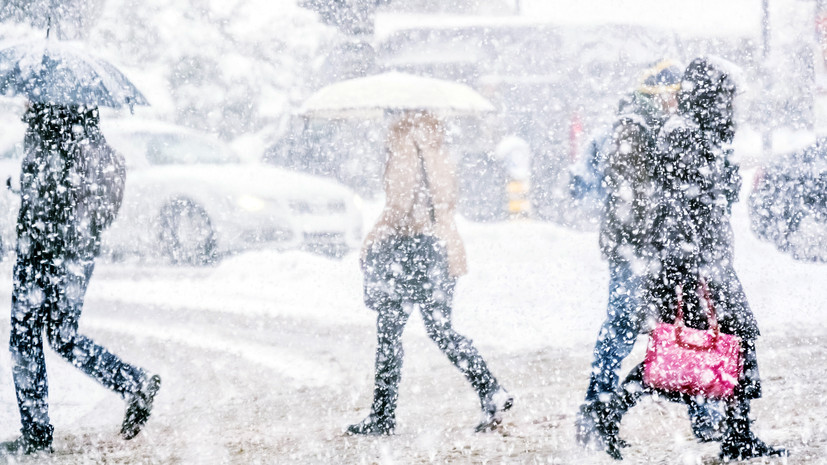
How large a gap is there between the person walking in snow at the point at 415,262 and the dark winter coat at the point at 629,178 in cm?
67

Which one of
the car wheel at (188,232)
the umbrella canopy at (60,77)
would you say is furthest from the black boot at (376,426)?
the car wheel at (188,232)

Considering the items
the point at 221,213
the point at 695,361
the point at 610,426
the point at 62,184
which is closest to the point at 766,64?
the point at 221,213

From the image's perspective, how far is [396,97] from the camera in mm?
4910

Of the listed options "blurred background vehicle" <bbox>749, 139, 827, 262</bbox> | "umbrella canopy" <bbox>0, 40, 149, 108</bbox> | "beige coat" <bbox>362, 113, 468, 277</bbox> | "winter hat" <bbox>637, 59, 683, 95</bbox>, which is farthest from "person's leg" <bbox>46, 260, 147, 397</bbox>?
"blurred background vehicle" <bbox>749, 139, 827, 262</bbox>

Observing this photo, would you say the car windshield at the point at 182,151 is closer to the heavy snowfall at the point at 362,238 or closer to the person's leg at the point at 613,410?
the heavy snowfall at the point at 362,238

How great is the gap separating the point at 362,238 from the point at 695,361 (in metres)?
6.90

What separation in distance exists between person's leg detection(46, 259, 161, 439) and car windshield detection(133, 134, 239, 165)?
6026 millimetres

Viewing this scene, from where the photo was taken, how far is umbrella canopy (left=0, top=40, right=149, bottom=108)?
4328mm

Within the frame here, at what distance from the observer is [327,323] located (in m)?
7.74

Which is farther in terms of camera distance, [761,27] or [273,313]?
[761,27]

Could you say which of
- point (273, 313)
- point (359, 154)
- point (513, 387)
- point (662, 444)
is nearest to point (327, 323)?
point (273, 313)

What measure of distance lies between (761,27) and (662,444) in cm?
1321

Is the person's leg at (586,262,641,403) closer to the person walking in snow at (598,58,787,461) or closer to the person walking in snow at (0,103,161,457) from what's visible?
the person walking in snow at (598,58,787,461)

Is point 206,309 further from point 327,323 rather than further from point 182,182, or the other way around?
point 182,182
